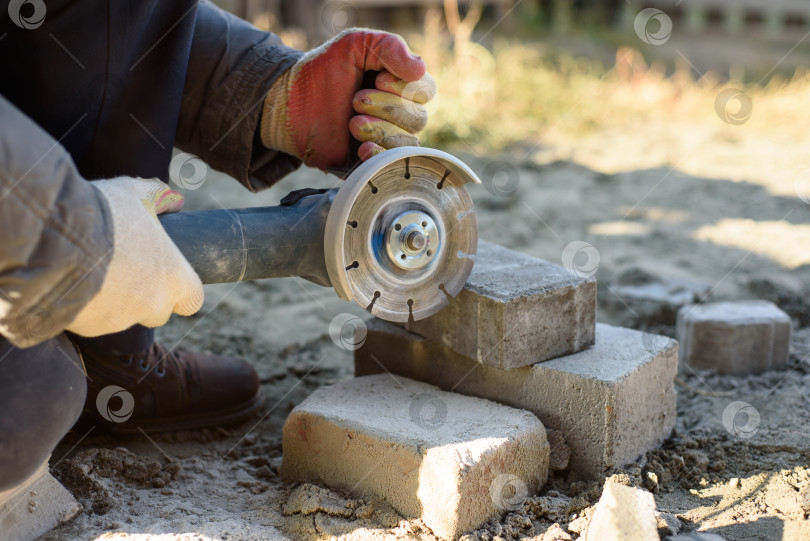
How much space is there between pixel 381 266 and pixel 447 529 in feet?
2.15

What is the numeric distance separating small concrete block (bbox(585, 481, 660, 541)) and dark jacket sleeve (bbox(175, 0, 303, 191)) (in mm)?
1501

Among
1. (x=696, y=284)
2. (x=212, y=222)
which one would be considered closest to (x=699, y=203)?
(x=696, y=284)

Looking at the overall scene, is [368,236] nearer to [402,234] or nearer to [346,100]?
[402,234]

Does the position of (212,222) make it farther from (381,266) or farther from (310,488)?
(310,488)

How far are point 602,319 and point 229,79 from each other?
5.54 ft

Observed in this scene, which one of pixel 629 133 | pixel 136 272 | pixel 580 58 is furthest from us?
pixel 580 58

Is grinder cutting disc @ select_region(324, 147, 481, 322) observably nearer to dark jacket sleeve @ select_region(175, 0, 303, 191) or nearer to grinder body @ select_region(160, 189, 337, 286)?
grinder body @ select_region(160, 189, 337, 286)

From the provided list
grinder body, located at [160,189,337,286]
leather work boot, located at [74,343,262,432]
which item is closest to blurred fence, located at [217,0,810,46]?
leather work boot, located at [74,343,262,432]

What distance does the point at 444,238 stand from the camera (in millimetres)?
2086

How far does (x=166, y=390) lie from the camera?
2459 mm

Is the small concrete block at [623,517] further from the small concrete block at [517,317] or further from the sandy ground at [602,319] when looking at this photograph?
the small concrete block at [517,317]

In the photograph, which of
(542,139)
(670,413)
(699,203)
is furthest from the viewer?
(542,139)

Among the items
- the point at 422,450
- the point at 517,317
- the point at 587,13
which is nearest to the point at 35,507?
the point at 422,450

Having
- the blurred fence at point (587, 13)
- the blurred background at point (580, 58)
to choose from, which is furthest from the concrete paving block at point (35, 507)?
the blurred fence at point (587, 13)
